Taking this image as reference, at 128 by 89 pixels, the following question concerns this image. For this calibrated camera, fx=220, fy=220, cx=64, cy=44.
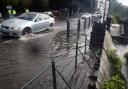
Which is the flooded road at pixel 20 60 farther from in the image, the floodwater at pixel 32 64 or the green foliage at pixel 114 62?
the green foliage at pixel 114 62

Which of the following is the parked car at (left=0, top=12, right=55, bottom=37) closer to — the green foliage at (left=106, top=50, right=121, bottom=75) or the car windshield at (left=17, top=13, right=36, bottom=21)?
the car windshield at (left=17, top=13, right=36, bottom=21)

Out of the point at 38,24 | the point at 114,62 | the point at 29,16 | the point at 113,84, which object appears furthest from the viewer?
the point at 38,24

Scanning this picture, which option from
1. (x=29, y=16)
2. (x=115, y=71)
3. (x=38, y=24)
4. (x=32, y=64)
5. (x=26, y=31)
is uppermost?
(x=29, y=16)

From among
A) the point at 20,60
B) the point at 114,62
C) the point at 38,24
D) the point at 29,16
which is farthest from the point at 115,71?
the point at 29,16

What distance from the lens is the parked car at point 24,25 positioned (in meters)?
13.8

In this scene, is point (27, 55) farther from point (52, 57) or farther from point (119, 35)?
point (119, 35)

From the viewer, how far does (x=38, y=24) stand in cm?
1614

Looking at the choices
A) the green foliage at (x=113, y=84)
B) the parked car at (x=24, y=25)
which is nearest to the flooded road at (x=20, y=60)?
the parked car at (x=24, y=25)

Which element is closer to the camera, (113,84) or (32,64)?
(113,84)

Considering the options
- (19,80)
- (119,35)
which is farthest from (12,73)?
(119,35)

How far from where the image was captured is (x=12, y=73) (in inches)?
300

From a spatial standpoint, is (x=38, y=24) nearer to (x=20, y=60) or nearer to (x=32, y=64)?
(x=20, y=60)

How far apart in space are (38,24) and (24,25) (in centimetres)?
203

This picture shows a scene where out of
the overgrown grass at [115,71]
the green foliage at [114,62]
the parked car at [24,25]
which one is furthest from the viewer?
the parked car at [24,25]
